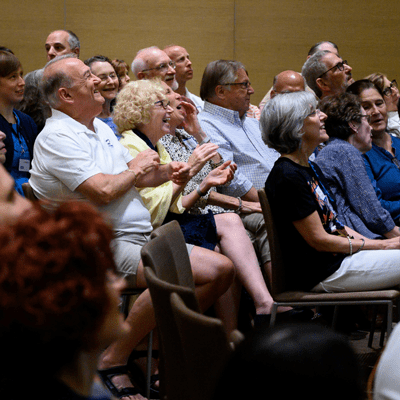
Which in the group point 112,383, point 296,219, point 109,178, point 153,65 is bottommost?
point 112,383

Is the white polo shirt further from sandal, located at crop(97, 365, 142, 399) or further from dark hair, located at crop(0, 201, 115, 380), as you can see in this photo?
dark hair, located at crop(0, 201, 115, 380)

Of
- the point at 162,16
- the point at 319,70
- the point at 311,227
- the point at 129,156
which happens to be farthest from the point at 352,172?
the point at 162,16

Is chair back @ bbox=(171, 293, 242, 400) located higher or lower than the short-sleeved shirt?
higher

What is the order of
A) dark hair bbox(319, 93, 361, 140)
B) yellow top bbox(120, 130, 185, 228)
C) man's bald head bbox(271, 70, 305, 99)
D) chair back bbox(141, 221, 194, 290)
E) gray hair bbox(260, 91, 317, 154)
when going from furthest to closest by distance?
1. man's bald head bbox(271, 70, 305, 99)
2. dark hair bbox(319, 93, 361, 140)
3. yellow top bbox(120, 130, 185, 228)
4. gray hair bbox(260, 91, 317, 154)
5. chair back bbox(141, 221, 194, 290)

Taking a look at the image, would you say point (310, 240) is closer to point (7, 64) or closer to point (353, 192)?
point (353, 192)

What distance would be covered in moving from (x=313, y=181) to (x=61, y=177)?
1005mm

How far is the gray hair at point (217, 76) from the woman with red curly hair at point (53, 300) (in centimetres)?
304

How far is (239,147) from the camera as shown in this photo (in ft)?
11.4

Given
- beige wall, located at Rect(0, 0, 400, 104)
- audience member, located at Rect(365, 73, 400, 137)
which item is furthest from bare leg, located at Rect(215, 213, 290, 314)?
beige wall, located at Rect(0, 0, 400, 104)

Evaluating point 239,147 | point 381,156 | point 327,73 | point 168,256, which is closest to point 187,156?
point 239,147

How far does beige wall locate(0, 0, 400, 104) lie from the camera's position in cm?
552

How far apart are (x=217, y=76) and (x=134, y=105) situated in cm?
102

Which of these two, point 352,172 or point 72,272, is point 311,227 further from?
point 72,272

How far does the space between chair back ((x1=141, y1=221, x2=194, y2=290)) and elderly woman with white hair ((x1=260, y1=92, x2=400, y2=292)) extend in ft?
1.83
